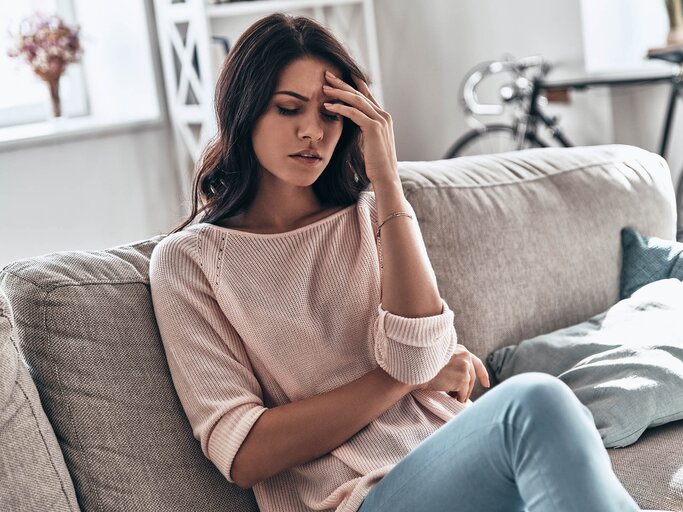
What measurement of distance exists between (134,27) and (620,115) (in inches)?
86.5

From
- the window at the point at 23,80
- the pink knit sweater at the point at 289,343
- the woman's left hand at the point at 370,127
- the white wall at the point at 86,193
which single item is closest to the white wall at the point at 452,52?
the white wall at the point at 86,193

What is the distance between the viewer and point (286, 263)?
152 cm

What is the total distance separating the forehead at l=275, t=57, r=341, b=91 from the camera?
1501 mm

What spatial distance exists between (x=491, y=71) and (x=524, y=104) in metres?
0.32

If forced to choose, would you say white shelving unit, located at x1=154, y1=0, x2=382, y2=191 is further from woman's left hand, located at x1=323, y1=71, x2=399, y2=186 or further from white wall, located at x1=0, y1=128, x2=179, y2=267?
woman's left hand, located at x1=323, y1=71, x2=399, y2=186

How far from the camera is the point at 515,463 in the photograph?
117 centimetres

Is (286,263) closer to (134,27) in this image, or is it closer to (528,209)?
(528,209)

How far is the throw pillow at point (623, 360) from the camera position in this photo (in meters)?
1.64

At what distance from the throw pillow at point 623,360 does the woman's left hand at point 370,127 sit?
1.63ft

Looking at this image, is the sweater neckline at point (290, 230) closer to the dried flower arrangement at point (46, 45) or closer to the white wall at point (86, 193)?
the white wall at point (86, 193)

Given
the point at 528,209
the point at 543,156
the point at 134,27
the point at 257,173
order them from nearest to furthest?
the point at 257,173, the point at 528,209, the point at 543,156, the point at 134,27

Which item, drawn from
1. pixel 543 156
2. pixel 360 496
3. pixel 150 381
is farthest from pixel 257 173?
pixel 543 156

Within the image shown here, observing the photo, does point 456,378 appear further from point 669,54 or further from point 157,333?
point 669,54

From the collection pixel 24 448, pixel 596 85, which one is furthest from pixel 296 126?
pixel 596 85
